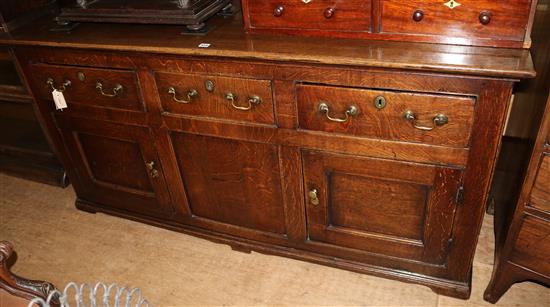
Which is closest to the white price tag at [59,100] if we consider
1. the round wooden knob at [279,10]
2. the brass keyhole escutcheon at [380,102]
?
the round wooden knob at [279,10]

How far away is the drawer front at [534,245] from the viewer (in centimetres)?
141

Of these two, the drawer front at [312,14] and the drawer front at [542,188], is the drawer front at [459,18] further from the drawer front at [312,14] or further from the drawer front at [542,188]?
the drawer front at [542,188]

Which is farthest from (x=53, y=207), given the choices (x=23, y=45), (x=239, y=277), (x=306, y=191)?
(x=306, y=191)

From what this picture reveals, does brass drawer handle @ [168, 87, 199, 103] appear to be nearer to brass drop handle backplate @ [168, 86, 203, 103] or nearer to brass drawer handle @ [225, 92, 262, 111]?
brass drop handle backplate @ [168, 86, 203, 103]

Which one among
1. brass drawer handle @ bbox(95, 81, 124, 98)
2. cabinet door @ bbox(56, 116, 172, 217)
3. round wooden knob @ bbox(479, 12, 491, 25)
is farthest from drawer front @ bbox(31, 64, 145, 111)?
round wooden knob @ bbox(479, 12, 491, 25)

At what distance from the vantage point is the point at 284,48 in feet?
4.59

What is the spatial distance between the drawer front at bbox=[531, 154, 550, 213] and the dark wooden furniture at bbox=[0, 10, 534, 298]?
13cm

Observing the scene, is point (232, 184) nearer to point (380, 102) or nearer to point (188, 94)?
point (188, 94)

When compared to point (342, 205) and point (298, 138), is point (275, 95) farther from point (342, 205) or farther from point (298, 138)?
point (342, 205)

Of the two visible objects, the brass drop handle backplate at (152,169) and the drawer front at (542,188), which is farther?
the brass drop handle backplate at (152,169)

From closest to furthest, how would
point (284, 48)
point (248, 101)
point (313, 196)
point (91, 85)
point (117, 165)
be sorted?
1. point (284, 48)
2. point (248, 101)
3. point (313, 196)
4. point (91, 85)
5. point (117, 165)

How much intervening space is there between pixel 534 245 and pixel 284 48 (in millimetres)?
986

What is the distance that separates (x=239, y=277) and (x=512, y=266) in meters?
1.00

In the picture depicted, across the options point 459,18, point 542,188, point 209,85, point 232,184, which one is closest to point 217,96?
point 209,85
